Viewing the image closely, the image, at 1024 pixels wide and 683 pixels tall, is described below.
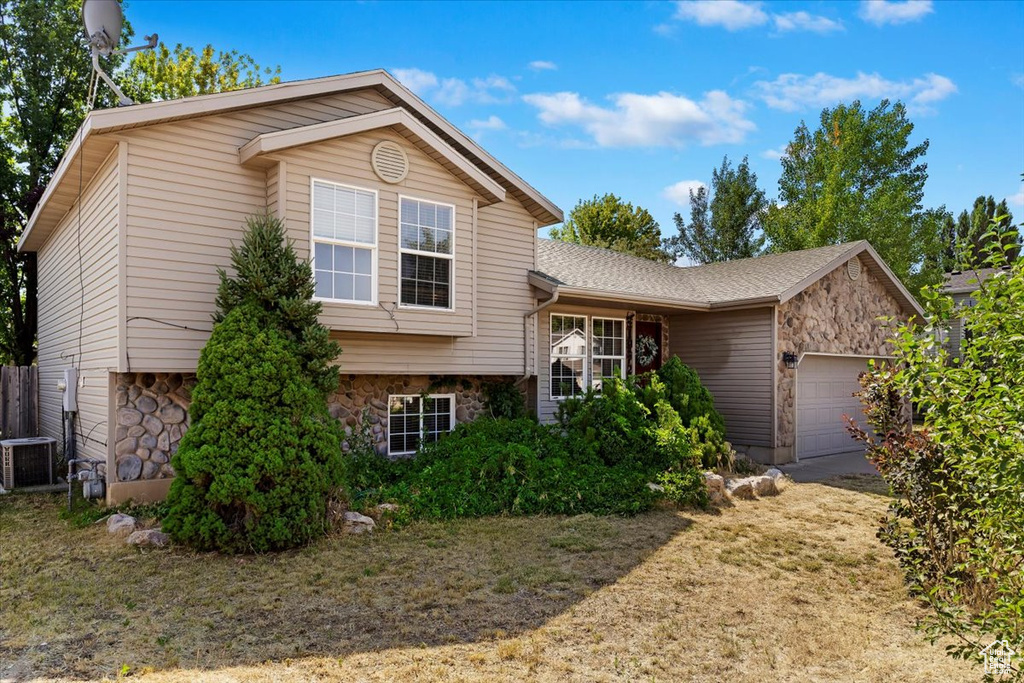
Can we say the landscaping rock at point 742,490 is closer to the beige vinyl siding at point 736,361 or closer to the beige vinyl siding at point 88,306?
the beige vinyl siding at point 736,361

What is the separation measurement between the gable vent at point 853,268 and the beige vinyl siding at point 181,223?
1122 centimetres

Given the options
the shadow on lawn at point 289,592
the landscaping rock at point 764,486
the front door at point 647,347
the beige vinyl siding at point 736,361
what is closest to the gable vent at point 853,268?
the beige vinyl siding at point 736,361

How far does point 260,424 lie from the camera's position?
5785 millimetres

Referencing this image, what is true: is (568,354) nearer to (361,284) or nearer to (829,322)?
(361,284)

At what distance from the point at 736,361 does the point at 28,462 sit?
37.3ft

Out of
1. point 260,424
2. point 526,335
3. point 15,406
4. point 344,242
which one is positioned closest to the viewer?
point 260,424

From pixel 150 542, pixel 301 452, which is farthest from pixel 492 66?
pixel 150 542

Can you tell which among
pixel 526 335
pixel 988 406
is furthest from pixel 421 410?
pixel 988 406

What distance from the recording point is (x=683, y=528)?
272 inches

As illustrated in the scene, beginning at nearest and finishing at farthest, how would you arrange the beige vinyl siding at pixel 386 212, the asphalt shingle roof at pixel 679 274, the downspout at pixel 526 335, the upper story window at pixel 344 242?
the beige vinyl siding at pixel 386 212
the upper story window at pixel 344 242
the downspout at pixel 526 335
the asphalt shingle roof at pixel 679 274

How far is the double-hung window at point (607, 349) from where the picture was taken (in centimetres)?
1181

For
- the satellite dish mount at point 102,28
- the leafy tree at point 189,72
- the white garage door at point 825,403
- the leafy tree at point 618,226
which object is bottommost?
the white garage door at point 825,403

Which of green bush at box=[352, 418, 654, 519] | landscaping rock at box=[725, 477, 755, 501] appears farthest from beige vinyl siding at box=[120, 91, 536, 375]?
landscaping rock at box=[725, 477, 755, 501]

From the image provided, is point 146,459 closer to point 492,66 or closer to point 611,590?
point 611,590
